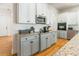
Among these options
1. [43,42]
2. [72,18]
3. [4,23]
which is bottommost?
[43,42]

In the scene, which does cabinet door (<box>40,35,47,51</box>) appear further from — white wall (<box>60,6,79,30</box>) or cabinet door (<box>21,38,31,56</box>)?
white wall (<box>60,6,79,30</box>)

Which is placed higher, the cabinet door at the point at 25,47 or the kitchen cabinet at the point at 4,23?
the kitchen cabinet at the point at 4,23

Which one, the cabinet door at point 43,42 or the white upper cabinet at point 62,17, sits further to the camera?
the white upper cabinet at point 62,17

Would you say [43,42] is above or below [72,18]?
below

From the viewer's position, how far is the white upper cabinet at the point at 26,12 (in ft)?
12.1

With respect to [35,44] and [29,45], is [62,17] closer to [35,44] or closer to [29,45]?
[35,44]

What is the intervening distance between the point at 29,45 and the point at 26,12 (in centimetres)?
114

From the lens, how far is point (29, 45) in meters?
3.46

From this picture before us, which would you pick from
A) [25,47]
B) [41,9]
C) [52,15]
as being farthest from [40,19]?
[52,15]

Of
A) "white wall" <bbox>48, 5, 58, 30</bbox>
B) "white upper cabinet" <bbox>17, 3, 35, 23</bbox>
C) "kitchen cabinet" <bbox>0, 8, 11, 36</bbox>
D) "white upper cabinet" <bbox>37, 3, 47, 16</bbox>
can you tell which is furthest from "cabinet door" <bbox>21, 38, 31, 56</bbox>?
"kitchen cabinet" <bbox>0, 8, 11, 36</bbox>

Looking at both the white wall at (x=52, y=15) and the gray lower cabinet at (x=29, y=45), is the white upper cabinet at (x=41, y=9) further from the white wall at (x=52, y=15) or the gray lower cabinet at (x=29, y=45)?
the white wall at (x=52, y=15)

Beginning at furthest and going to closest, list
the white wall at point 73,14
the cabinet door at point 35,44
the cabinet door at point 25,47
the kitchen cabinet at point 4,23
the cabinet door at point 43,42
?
the kitchen cabinet at point 4,23 → the white wall at point 73,14 → the cabinet door at point 43,42 → the cabinet door at point 35,44 → the cabinet door at point 25,47

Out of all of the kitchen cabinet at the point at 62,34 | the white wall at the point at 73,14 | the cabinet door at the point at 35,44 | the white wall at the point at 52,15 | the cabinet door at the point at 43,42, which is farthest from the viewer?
the kitchen cabinet at the point at 62,34

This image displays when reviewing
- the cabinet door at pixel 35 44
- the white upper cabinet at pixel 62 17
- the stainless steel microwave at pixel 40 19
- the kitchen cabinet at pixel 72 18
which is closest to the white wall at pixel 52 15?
the white upper cabinet at pixel 62 17
